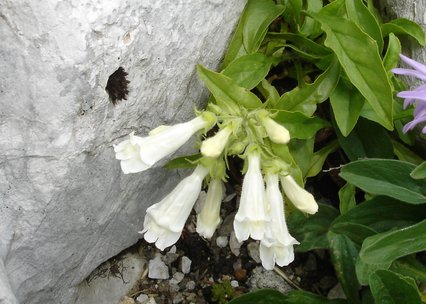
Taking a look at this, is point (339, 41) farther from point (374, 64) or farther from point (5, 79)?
point (5, 79)

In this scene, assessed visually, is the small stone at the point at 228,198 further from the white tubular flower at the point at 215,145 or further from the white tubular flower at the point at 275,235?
the white tubular flower at the point at 215,145

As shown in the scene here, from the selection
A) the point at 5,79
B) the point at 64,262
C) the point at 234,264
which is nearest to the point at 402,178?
the point at 234,264

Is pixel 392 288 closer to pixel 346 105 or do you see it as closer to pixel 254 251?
pixel 346 105

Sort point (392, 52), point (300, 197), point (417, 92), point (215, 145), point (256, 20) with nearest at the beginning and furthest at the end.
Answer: point (215, 145) < point (300, 197) < point (417, 92) < point (392, 52) < point (256, 20)

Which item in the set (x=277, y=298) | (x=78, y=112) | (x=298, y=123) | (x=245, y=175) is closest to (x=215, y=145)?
(x=245, y=175)

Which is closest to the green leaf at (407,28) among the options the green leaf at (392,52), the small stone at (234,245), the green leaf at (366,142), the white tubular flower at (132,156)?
the green leaf at (392,52)

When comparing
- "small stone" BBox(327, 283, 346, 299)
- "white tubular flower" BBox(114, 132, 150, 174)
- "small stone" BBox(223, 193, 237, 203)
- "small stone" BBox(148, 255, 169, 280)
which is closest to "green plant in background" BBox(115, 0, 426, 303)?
"white tubular flower" BBox(114, 132, 150, 174)

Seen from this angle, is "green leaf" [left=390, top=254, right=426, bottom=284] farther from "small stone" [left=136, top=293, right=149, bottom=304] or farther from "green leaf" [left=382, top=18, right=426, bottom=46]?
"small stone" [left=136, top=293, right=149, bottom=304]
